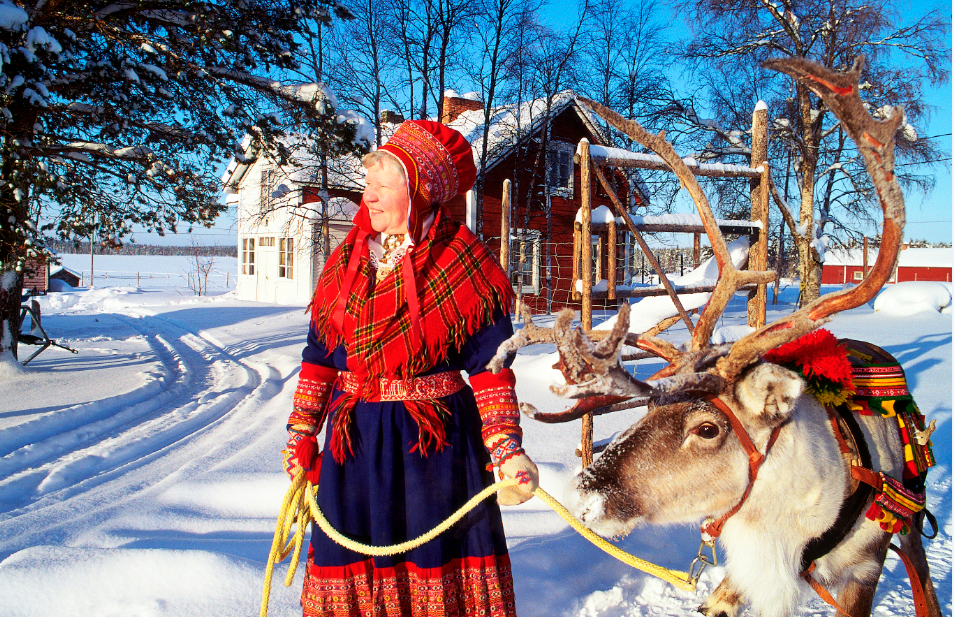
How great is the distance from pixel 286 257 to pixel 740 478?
1792cm

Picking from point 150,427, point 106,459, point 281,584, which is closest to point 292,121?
point 150,427

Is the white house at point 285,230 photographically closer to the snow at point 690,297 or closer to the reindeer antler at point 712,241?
the snow at point 690,297

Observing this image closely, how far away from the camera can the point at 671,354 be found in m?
1.89

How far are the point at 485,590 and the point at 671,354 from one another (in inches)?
38.4

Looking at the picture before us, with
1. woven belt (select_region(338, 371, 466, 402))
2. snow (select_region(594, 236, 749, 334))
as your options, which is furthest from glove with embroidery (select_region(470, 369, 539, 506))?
snow (select_region(594, 236, 749, 334))

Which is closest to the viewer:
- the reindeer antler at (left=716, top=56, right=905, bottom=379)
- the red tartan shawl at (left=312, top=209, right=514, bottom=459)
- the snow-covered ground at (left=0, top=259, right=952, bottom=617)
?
the reindeer antler at (left=716, top=56, right=905, bottom=379)

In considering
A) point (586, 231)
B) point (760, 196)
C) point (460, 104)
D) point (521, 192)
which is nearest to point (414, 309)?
point (586, 231)

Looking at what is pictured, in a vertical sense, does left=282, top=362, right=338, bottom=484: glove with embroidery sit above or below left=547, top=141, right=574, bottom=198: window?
below

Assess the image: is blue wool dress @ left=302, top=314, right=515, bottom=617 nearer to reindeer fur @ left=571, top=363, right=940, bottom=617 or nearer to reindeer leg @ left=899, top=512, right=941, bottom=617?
reindeer fur @ left=571, top=363, right=940, bottom=617

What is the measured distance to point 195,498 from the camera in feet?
11.3

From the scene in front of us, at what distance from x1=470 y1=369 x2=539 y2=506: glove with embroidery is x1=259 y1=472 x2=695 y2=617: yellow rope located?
29mm

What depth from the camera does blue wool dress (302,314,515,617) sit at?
162 centimetres

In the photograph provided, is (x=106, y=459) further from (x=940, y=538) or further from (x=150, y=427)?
(x=940, y=538)

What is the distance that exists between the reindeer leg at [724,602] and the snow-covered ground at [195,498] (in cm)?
14
